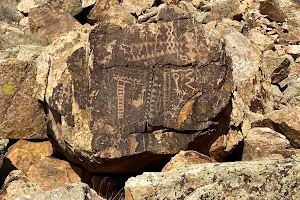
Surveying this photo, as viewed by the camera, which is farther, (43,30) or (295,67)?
(295,67)

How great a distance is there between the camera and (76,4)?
10688 millimetres

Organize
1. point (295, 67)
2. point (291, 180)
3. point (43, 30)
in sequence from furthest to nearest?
1. point (295, 67)
2. point (43, 30)
3. point (291, 180)

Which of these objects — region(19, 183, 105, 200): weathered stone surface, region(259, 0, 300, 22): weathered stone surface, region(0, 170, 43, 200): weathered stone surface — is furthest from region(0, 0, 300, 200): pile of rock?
region(259, 0, 300, 22): weathered stone surface

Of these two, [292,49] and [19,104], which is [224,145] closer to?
[19,104]

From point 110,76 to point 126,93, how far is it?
265 mm

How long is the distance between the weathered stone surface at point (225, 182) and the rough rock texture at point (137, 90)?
4.65 feet

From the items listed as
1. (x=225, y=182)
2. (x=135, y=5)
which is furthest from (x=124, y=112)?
(x=135, y=5)

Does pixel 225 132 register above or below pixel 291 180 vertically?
below

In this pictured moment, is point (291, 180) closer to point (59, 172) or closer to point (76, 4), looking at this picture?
point (59, 172)

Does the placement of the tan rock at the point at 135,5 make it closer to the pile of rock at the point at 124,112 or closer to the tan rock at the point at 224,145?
the pile of rock at the point at 124,112

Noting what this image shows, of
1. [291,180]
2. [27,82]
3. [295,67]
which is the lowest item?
[295,67]

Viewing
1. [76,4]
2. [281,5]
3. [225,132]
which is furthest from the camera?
[281,5]

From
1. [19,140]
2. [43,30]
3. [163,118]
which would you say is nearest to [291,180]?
[163,118]

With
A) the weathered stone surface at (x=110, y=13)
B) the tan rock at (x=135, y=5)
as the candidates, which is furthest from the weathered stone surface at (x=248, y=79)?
the tan rock at (x=135, y=5)
